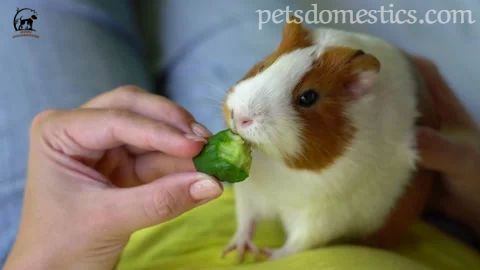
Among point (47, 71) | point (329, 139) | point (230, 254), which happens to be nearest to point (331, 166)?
point (329, 139)

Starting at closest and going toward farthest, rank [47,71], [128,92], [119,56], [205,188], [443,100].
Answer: [205,188]
[128,92]
[443,100]
[47,71]
[119,56]

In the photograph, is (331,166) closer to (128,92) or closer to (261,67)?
(261,67)

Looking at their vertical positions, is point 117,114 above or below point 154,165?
above

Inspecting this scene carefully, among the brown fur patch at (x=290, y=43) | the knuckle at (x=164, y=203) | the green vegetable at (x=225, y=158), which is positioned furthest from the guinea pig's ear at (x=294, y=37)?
the knuckle at (x=164, y=203)

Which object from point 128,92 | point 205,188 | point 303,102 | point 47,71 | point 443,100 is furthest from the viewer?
point 47,71

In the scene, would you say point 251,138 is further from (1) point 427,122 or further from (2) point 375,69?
(1) point 427,122

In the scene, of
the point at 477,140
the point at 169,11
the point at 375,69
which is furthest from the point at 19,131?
the point at 477,140

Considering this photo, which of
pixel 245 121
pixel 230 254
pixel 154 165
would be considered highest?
pixel 245 121
